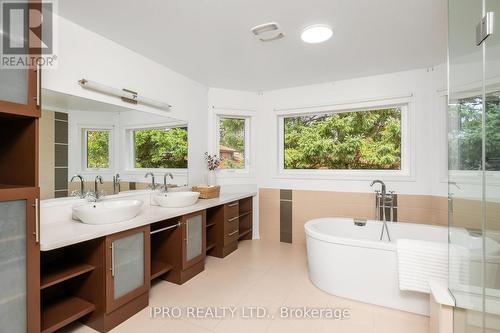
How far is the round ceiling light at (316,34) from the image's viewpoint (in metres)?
2.04

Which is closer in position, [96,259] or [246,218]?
[96,259]

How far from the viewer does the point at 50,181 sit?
6.12ft

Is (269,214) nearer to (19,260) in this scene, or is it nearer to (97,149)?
(97,149)

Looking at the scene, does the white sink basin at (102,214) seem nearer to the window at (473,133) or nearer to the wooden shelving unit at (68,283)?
the wooden shelving unit at (68,283)

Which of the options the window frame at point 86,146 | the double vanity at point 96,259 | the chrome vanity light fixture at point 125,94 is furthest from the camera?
the window frame at point 86,146

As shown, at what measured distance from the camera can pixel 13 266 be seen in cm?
131

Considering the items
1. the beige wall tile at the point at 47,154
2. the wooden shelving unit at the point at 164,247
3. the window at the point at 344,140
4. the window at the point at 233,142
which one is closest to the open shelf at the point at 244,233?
the window at the point at 233,142

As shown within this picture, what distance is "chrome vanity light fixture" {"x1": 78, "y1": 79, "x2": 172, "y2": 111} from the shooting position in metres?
2.02

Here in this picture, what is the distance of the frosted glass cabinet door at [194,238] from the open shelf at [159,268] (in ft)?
0.57

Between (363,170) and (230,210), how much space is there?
1892 mm

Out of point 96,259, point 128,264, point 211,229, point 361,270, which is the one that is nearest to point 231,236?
point 211,229

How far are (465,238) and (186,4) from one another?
250 centimetres

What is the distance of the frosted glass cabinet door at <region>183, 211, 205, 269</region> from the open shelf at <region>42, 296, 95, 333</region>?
→ 898 mm

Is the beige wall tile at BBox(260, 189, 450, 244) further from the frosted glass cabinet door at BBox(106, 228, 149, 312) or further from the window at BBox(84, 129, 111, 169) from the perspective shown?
the window at BBox(84, 129, 111, 169)
